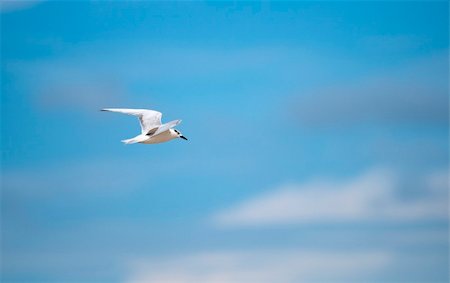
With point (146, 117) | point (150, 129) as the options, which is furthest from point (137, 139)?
point (146, 117)

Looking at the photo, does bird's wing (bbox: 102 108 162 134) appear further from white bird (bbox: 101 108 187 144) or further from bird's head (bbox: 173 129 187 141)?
bird's head (bbox: 173 129 187 141)

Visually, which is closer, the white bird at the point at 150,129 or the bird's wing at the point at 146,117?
the white bird at the point at 150,129

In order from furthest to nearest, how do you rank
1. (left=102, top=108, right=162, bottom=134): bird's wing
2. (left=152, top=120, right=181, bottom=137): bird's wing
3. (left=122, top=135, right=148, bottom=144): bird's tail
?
(left=102, top=108, right=162, bottom=134): bird's wing
(left=122, top=135, right=148, bottom=144): bird's tail
(left=152, top=120, right=181, bottom=137): bird's wing

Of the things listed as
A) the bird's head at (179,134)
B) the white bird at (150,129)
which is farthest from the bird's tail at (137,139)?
the bird's head at (179,134)

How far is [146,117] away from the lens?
33.0 m

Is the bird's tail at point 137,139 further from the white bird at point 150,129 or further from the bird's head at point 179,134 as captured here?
the bird's head at point 179,134

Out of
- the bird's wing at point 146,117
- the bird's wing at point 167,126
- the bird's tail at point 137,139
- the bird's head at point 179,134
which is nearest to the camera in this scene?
the bird's wing at point 167,126

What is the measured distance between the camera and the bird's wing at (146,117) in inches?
1278

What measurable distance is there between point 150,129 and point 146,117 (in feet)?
4.25

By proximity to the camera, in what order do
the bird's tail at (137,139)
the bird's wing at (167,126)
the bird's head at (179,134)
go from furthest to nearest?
the bird's head at (179,134) < the bird's tail at (137,139) < the bird's wing at (167,126)

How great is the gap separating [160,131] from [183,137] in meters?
3.61

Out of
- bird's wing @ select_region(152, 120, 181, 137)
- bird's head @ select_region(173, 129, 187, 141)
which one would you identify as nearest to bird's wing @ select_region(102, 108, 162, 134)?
bird's head @ select_region(173, 129, 187, 141)

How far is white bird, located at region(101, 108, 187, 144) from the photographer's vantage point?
101 ft

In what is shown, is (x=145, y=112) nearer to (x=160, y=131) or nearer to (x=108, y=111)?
(x=108, y=111)
